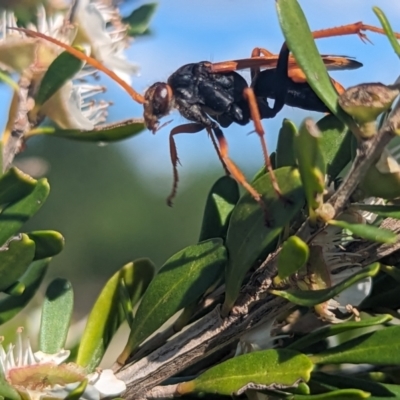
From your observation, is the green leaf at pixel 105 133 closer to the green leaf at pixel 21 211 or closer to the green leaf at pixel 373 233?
the green leaf at pixel 21 211

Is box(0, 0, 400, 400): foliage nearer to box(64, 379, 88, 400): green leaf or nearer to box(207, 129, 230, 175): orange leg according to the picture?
box(64, 379, 88, 400): green leaf

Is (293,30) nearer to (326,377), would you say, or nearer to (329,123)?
(329,123)

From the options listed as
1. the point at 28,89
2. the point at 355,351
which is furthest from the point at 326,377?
the point at 28,89

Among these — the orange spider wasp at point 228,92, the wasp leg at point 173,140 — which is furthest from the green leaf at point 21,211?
the wasp leg at point 173,140

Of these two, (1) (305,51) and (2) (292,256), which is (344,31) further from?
(2) (292,256)

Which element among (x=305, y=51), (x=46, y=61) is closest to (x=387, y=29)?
(x=305, y=51)
